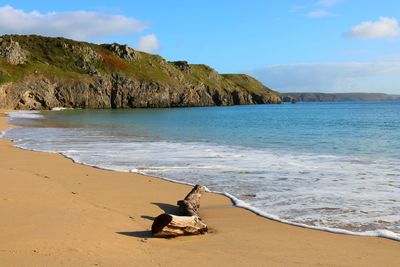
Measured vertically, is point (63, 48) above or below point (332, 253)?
above

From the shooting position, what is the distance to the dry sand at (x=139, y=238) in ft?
18.4

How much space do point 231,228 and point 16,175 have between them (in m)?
7.05

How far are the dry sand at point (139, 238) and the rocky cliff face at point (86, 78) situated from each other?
9510cm

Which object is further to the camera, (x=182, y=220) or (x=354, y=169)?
(x=354, y=169)

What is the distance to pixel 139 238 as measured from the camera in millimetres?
6668

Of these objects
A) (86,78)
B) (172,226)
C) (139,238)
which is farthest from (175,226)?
(86,78)

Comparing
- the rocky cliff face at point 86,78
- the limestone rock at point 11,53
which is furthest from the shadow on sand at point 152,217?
the limestone rock at point 11,53

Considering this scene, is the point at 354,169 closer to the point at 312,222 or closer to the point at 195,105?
the point at 312,222

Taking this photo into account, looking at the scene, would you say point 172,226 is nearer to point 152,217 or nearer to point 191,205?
point 152,217

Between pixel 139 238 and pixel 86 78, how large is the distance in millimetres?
122574

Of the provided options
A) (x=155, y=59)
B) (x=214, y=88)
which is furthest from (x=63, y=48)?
(x=214, y=88)

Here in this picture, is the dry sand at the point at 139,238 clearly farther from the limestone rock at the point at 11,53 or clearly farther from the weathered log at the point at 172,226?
the limestone rock at the point at 11,53

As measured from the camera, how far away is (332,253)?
20.1ft

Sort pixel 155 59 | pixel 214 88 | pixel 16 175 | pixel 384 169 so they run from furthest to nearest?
pixel 214 88, pixel 155 59, pixel 384 169, pixel 16 175
